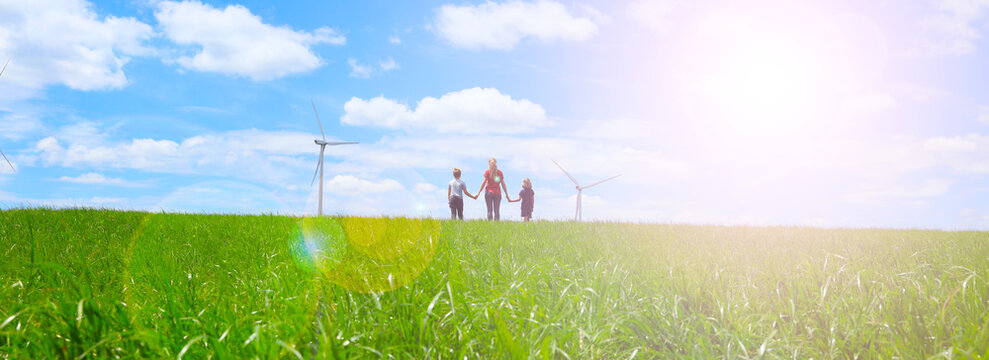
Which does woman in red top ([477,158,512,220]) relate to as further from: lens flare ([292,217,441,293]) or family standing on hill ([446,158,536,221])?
lens flare ([292,217,441,293])

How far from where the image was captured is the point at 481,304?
408 cm

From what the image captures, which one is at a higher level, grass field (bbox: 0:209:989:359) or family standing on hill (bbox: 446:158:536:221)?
family standing on hill (bbox: 446:158:536:221)

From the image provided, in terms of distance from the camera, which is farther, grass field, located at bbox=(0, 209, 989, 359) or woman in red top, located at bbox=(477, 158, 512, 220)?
woman in red top, located at bbox=(477, 158, 512, 220)

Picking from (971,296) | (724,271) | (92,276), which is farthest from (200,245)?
(971,296)

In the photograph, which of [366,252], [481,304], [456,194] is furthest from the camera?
[456,194]

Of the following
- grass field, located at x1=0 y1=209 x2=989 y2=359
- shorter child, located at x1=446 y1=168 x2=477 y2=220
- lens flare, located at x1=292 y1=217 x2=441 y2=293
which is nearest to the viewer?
grass field, located at x1=0 y1=209 x2=989 y2=359

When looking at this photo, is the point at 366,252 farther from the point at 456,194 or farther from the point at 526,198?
the point at 526,198

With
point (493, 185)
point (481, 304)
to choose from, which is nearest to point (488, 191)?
point (493, 185)

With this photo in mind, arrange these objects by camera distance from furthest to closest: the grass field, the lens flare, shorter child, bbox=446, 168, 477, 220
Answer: shorter child, bbox=446, 168, 477, 220, the lens flare, the grass field

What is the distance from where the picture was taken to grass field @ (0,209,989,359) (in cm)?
313

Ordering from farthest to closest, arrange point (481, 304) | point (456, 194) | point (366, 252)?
point (456, 194) < point (366, 252) < point (481, 304)

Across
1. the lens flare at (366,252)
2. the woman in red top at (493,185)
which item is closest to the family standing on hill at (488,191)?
the woman in red top at (493,185)

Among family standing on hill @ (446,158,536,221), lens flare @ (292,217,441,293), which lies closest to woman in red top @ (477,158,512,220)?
family standing on hill @ (446,158,536,221)

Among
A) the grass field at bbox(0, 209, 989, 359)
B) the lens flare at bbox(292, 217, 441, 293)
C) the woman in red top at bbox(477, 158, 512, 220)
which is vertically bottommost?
the grass field at bbox(0, 209, 989, 359)
